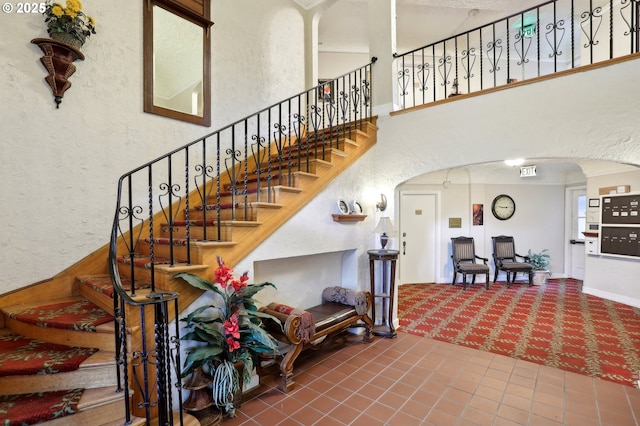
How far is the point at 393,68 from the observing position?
421 cm

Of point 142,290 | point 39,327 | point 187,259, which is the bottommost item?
point 39,327

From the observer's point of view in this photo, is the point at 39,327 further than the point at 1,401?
Yes

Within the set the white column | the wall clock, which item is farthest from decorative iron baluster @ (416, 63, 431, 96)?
the wall clock

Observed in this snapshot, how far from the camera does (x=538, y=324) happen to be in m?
4.37

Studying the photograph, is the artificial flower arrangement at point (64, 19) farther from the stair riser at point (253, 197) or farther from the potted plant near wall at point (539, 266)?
the potted plant near wall at point (539, 266)

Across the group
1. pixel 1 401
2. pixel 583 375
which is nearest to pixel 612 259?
pixel 583 375

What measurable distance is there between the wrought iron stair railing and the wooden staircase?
1.0 inches

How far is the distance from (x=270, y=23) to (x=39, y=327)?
476cm

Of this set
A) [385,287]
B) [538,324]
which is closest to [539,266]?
[538,324]

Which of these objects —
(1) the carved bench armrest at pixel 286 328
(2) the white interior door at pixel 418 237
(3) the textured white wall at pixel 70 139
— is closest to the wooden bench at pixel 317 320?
(1) the carved bench armrest at pixel 286 328

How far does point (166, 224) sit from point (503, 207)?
24.3 ft

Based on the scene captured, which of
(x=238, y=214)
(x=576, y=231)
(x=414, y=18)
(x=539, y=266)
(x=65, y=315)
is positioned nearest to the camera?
(x=65, y=315)

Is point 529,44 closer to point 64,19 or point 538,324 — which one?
point 538,324

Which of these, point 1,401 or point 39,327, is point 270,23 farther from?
point 1,401
